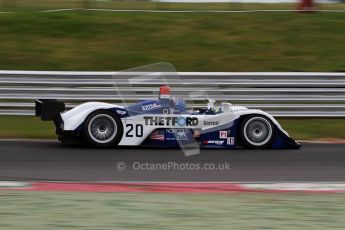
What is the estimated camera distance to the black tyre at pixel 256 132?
35.6 ft

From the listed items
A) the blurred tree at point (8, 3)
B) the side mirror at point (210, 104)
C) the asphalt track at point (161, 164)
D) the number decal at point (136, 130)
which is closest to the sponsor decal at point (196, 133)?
the asphalt track at point (161, 164)

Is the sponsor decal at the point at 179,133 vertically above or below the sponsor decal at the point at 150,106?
below

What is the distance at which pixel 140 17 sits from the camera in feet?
60.9

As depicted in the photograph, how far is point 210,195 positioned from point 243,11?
12.7 m

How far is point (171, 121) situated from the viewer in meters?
10.6

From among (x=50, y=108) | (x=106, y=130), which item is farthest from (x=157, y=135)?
(x=50, y=108)

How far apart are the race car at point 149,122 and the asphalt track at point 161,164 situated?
0.17m

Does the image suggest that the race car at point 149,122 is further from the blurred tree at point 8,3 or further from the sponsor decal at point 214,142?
the blurred tree at point 8,3

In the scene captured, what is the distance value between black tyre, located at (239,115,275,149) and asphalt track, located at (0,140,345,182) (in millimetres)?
169

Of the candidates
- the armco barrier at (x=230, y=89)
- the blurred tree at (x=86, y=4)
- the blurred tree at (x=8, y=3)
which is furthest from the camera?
the blurred tree at (x=8, y=3)

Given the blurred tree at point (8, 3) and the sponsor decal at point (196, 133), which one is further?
the blurred tree at point (8, 3)

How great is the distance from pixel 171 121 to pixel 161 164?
1182 mm

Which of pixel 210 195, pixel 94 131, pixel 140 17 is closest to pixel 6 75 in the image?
pixel 94 131

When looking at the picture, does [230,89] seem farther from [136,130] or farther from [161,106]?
[136,130]
